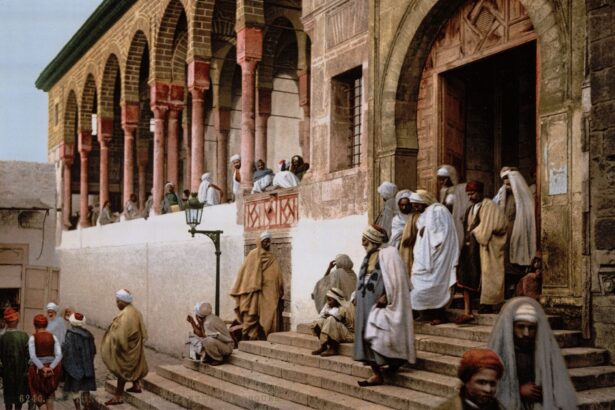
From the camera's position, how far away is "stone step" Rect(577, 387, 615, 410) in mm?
6078

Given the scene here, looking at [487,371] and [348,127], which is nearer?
[487,371]

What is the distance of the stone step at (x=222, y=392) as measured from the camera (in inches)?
316

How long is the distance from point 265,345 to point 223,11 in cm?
1025

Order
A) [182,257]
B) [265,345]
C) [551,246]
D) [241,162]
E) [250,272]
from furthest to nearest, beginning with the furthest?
[182,257], [241,162], [250,272], [265,345], [551,246]

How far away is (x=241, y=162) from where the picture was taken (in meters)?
14.7

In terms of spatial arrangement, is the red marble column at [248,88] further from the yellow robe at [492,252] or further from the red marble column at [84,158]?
the red marble column at [84,158]

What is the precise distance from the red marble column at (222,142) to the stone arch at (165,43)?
3156 millimetres

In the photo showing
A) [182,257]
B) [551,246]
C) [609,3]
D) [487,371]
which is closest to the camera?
[487,371]

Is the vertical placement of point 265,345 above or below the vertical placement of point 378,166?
below

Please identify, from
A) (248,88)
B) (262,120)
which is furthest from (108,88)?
(248,88)

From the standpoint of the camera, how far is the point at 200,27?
54.0 ft

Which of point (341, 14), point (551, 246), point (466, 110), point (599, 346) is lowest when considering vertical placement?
point (599, 346)

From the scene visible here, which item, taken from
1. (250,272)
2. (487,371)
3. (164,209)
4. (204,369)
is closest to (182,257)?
(164,209)

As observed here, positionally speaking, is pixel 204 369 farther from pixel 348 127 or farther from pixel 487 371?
pixel 487 371
